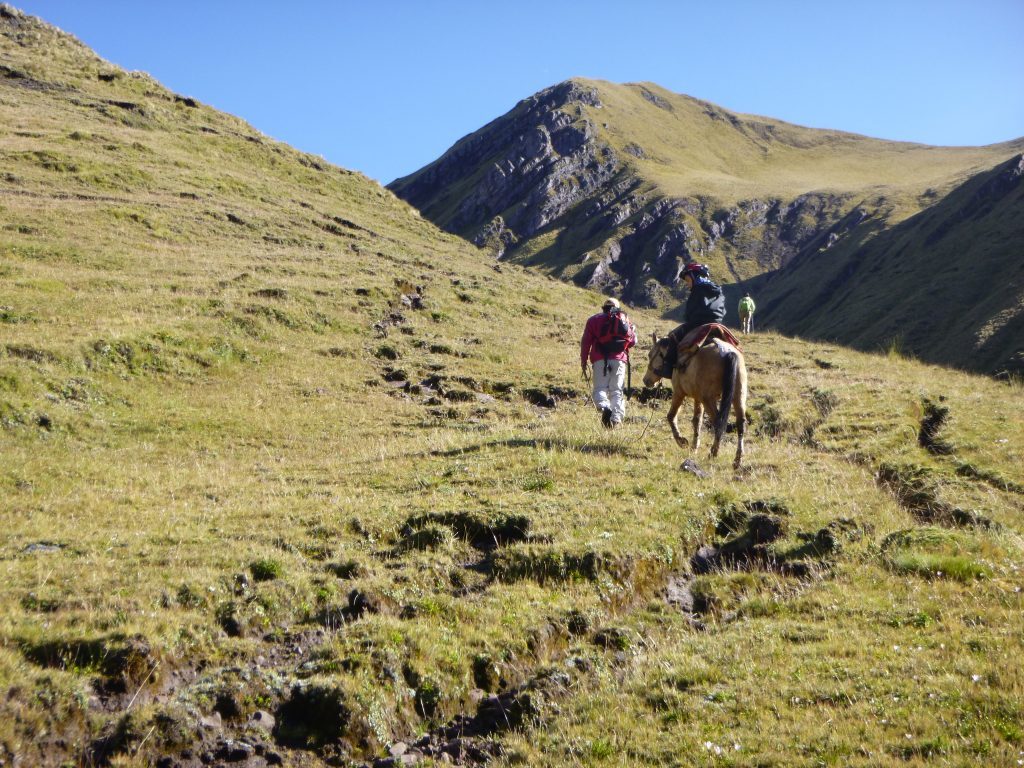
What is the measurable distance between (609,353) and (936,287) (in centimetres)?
6803

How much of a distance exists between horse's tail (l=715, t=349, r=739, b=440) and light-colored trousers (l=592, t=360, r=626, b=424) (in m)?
3.17

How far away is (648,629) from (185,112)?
6441 cm

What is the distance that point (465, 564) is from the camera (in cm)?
942

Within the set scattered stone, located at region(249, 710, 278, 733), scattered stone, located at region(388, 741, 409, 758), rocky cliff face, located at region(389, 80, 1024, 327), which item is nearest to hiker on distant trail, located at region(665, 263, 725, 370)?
scattered stone, located at region(388, 741, 409, 758)

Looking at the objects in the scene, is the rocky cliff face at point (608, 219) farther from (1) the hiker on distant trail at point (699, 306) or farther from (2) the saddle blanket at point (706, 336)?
(2) the saddle blanket at point (706, 336)

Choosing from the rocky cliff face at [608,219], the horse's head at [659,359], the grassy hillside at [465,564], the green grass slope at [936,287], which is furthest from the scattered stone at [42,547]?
the rocky cliff face at [608,219]

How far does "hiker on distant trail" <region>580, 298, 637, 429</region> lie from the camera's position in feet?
52.6

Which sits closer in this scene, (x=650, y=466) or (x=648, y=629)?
(x=648, y=629)

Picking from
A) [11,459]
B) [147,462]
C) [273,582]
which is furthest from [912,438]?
[11,459]

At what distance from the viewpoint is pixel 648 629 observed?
7.74 metres

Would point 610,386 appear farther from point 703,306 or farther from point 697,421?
point 703,306

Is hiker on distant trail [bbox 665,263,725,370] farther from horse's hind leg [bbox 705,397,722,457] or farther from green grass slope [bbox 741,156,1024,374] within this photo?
green grass slope [bbox 741,156,1024,374]

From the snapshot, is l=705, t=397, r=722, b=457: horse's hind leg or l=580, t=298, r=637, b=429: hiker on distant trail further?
l=580, t=298, r=637, b=429: hiker on distant trail

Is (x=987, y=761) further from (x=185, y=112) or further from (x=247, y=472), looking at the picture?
(x=185, y=112)
